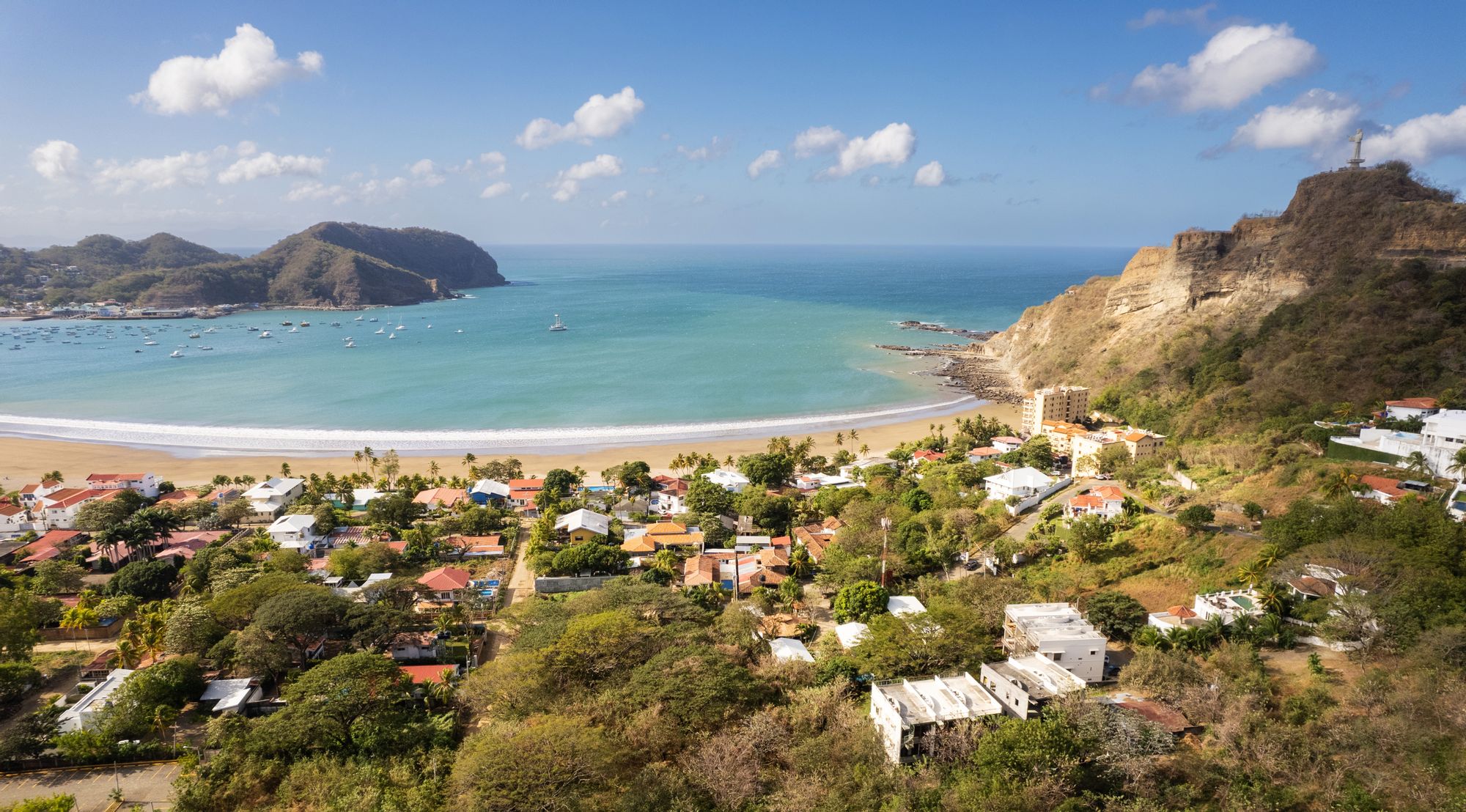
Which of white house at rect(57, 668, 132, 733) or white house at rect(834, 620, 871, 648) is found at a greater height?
white house at rect(57, 668, 132, 733)

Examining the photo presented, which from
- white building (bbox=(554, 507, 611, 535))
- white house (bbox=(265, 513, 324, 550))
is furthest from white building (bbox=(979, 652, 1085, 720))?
white house (bbox=(265, 513, 324, 550))

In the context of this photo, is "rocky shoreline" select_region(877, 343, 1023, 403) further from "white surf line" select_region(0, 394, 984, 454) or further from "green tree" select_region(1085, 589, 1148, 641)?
"green tree" select_region(1085, 589, 1148, 641)

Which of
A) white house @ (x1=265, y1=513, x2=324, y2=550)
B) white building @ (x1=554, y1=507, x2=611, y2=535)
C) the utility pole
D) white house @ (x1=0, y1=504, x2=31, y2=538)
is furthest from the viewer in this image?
white house @ (x1=0, y1=504, x2=31, y2=538)

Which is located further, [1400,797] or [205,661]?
[205,661]

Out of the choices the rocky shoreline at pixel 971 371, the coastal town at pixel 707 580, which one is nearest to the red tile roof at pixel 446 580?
the coastal town at pixel 707 580

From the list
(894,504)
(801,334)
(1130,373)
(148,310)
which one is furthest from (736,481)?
(148,310)

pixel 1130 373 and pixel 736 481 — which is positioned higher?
pixel 1130 373

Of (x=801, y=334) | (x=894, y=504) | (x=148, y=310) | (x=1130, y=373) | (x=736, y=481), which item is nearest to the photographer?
(x=894, y=504)

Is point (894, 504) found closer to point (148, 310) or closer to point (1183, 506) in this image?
point (1183, 506)
